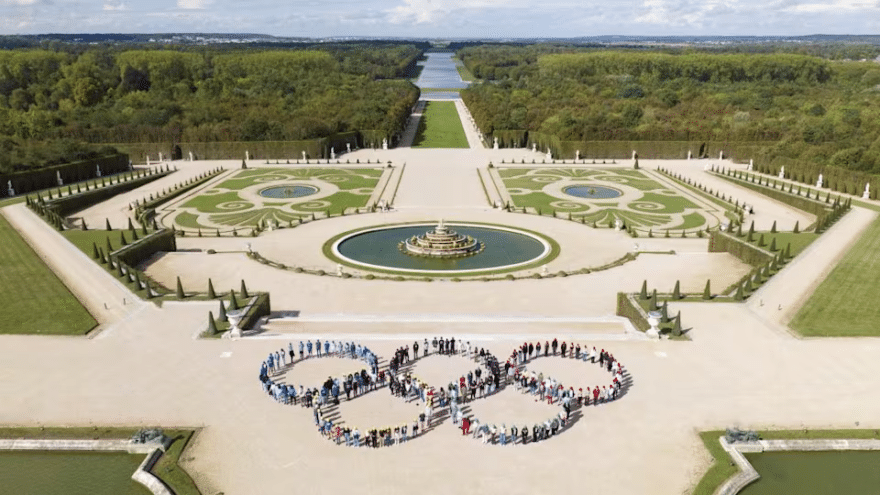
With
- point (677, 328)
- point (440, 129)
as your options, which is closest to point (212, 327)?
point (677, 328)

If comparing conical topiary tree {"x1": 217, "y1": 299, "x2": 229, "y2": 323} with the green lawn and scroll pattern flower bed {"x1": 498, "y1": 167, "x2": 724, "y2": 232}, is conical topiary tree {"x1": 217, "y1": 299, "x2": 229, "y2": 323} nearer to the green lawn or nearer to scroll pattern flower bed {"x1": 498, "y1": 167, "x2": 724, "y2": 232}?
scroll pattern flower bed {"x1": 498, "y1": 167, "x2": 724, "y2": 232}

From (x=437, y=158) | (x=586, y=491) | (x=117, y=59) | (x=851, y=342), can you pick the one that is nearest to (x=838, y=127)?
(x=437, y=158)

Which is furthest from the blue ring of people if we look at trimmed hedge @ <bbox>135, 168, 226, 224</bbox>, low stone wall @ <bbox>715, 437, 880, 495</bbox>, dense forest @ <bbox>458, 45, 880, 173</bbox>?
dense forest @ <bbox>458, 45, 880, 173</bbox>

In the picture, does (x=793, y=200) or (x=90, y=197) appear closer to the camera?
(x=793, y=200)

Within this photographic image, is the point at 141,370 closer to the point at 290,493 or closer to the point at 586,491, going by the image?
the point at 290,493

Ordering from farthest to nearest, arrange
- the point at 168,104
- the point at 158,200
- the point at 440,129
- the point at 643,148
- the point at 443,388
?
the point at 440,129 → the point at 168,104 → the point at 643,148 → the point at 158,200 → the point at 443,388

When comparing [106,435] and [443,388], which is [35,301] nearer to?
[106,435]

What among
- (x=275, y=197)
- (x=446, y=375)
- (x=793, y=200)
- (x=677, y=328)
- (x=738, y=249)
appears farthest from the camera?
(x=275, y=197)
